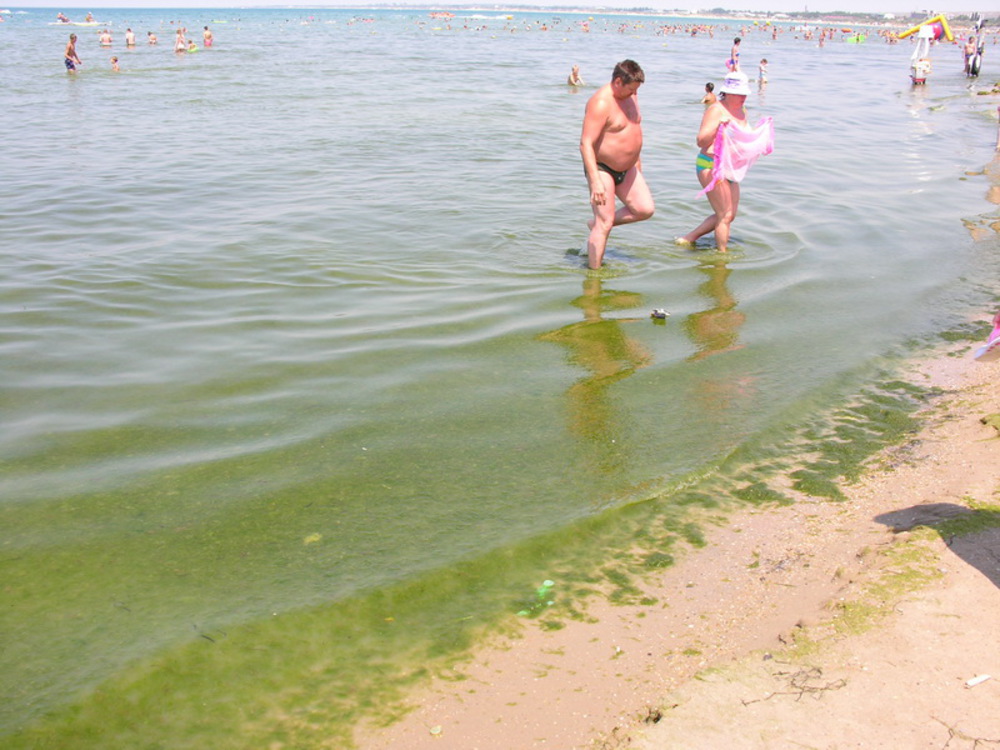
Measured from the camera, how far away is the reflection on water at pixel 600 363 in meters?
4.77

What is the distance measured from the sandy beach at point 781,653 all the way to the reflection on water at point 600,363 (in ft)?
3.12

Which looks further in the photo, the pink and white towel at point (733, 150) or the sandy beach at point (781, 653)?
the pink and white towel at point (733, 150)

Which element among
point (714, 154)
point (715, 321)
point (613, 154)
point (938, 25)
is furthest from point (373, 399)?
point (938, 25)

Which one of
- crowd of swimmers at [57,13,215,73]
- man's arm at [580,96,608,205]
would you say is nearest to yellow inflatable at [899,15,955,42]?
crowd of swimmers at [57,13,215,73]

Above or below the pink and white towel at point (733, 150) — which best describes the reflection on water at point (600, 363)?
below

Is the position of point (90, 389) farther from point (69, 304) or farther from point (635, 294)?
point (635, 294)

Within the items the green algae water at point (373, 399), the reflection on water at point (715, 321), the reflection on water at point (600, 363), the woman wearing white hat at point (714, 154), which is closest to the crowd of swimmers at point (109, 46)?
the green algae water at point (373, 399)

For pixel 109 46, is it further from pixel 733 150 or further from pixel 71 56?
pixel 733 150

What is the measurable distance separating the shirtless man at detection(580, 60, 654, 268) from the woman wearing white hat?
2.74ft

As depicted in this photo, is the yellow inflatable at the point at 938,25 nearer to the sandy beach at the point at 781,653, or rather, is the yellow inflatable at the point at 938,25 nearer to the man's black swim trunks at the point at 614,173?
the man's black swim trunks at the point at 614,173

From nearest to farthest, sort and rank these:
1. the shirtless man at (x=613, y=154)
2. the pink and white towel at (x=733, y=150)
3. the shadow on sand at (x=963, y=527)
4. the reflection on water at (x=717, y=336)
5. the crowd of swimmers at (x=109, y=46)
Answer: the shadow on sand at (x=963, y=527), the reflection on water at (x=717, y=336), the shirtless man at (x=613, y=154), the pink and white towel at (x=733, y=150), the crowd of swimmers at (x=109, y=46)

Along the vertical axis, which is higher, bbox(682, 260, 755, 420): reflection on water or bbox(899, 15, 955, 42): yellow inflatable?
bbox(899, 15, 955, 42): yellow inflatable

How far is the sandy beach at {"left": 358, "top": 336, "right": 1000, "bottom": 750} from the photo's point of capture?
8.74ft

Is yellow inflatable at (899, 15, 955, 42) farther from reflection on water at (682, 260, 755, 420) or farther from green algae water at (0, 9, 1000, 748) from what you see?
reflection on water at (682, 260, 755, 420)
